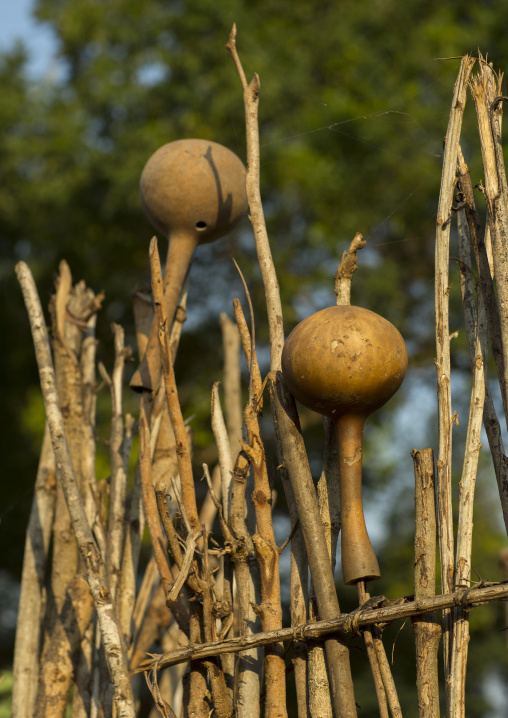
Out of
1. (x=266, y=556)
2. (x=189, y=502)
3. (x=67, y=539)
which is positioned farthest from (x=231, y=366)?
(x=266, y=556)

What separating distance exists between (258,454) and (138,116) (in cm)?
550

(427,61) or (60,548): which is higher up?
(427,61)

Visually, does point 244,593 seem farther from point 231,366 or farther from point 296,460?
point 231,366

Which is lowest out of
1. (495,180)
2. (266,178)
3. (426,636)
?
(426,636)

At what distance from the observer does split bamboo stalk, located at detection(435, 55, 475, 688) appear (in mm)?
1047

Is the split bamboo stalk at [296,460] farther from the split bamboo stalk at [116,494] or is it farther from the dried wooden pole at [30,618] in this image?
the dried wooden pole at [30,618]

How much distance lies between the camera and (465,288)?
46.3 inches

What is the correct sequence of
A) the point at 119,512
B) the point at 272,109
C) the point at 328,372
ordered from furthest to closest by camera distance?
the point at 272,109
the point at 119,512
the point at 328,372

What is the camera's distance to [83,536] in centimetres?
138

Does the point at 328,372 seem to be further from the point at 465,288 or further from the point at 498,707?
the point at 498,707

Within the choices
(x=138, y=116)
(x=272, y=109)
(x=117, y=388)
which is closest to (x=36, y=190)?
(x=138, y=116)

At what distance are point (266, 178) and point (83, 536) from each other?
14.7 ft

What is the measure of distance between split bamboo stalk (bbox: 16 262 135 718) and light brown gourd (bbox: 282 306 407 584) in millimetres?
447

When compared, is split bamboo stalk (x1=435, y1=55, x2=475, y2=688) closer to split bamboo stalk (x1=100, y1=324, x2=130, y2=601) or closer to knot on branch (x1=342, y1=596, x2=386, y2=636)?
knot on branch (x1=342, y1=596, x2=386, y2=636)
